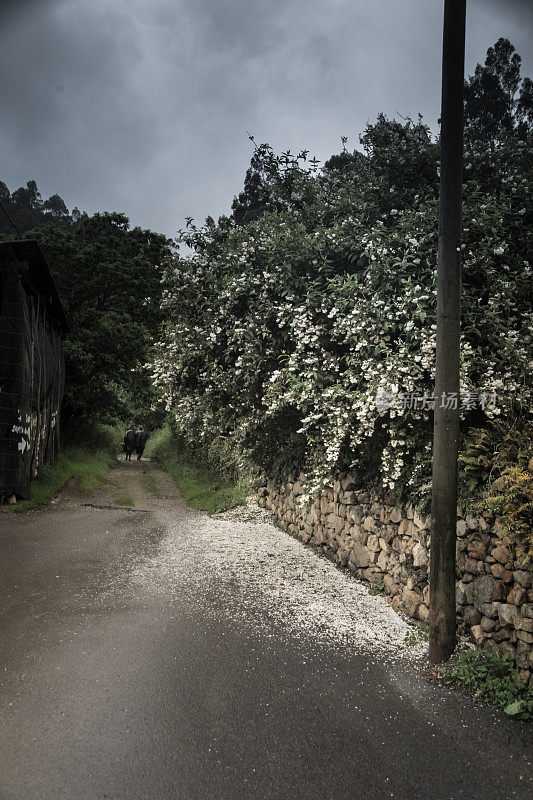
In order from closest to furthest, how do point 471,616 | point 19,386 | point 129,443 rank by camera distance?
point 471,616 < point 19,386 < point 129,443

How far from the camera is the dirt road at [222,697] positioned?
2592 millimetres

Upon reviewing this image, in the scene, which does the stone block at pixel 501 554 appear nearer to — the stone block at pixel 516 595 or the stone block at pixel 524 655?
the stone block at pixel 516 595

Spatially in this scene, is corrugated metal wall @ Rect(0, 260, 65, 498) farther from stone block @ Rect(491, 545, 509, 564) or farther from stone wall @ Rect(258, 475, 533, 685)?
stone block @ Rect(491, 545, 509, 564)

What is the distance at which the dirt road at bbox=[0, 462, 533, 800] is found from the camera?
8.50 feet

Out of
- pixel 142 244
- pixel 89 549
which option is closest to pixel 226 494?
pixel 89 549

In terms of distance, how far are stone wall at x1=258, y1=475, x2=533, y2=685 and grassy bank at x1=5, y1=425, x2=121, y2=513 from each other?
586cm

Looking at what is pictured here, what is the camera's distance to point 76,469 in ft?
43.6

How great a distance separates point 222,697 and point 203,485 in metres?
9.88

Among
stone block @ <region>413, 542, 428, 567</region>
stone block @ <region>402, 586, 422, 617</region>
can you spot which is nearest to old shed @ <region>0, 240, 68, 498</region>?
stone block @ <region>402, 586, 422, 617</region>

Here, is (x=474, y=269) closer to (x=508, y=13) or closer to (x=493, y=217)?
(x=493, y=217)

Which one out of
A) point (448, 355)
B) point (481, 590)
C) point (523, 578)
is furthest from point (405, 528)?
point (448, 355)

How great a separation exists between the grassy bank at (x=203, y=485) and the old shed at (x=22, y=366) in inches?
152

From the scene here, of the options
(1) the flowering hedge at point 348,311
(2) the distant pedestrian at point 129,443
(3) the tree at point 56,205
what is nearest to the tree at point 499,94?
(1) the flowering hedge at point 348,311

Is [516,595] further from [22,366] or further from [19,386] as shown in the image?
[22,366]
